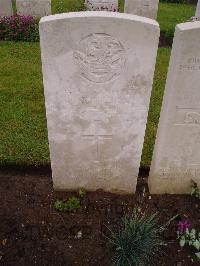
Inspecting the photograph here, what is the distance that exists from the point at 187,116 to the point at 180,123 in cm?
11

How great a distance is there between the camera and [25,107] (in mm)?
6305

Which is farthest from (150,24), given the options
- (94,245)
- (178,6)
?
(178,6)

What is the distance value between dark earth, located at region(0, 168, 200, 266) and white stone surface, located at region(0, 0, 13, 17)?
588 centimetres

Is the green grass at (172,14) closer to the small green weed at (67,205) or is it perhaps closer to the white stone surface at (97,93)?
the white stone surface at (97,93)

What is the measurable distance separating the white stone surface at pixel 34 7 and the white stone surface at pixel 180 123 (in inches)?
256

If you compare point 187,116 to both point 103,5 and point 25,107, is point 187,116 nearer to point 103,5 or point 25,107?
point 25,107

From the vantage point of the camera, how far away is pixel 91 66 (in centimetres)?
354

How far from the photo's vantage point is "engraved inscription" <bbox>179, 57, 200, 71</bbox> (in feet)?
11.6

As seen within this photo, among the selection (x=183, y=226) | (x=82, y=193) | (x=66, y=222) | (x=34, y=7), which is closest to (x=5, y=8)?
(x=34, y=7)

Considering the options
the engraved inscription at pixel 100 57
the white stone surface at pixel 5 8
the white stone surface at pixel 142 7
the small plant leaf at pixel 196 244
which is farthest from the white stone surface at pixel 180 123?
the white stone surface at pixel 5 8

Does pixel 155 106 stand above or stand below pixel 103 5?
below

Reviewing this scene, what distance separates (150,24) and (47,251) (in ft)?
8.37

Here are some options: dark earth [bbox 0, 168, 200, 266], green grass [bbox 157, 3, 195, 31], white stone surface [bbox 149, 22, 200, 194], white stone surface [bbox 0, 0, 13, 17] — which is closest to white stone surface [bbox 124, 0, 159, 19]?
green grass [bbox 157, 3, 195, 31]

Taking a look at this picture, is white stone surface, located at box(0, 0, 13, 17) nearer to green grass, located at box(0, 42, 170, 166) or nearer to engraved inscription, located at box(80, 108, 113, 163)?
green grass, located at box(0, 42, 170, 166)
